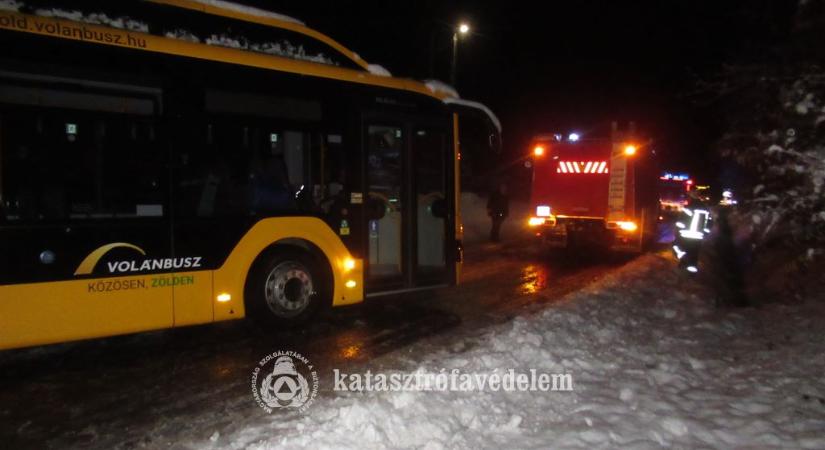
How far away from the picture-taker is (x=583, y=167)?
50.0ft

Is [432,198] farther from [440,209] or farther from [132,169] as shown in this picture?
[132,169]

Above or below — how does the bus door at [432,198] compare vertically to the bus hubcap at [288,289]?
above

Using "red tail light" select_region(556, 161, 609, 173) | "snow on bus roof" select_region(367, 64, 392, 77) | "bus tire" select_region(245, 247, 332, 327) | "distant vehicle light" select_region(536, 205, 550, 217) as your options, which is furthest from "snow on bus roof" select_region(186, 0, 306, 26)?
"distant vehicle light" select_region(536, 205, 550, 217)

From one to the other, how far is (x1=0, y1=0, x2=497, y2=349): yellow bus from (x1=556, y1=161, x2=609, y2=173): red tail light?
7.53 m

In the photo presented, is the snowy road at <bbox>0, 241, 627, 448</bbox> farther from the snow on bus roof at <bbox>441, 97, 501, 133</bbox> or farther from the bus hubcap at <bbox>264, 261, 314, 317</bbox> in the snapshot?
the snow on bus roof at <bbox>441, 97, 501, 133</bbox>

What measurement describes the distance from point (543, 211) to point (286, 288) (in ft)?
32.7

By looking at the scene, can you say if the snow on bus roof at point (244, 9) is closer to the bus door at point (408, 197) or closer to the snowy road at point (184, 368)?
the bus door at point (408, 197)

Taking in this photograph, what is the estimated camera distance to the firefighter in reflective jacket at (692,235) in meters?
10.8

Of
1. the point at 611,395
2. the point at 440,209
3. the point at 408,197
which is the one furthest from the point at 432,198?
the point at 611,395

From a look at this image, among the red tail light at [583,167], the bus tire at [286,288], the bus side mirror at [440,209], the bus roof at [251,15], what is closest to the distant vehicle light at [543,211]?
the red tail light at [583,167]

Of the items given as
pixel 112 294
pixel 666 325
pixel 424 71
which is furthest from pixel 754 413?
pixel 424 71

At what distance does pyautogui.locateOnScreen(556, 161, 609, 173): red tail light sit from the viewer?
594 inches

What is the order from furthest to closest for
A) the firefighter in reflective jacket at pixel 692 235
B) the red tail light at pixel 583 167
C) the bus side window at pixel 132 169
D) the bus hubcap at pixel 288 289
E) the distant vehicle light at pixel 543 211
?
1. the distant vehicle light at pixel 543 211
2. the red tail light at pixel 583 167
3. the firefighter in reflective jacket at pixel 692 235
4. the bus hubcap at pixel 288 289
5. the bus side window at pixel 132 169

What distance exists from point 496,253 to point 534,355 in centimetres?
1005
